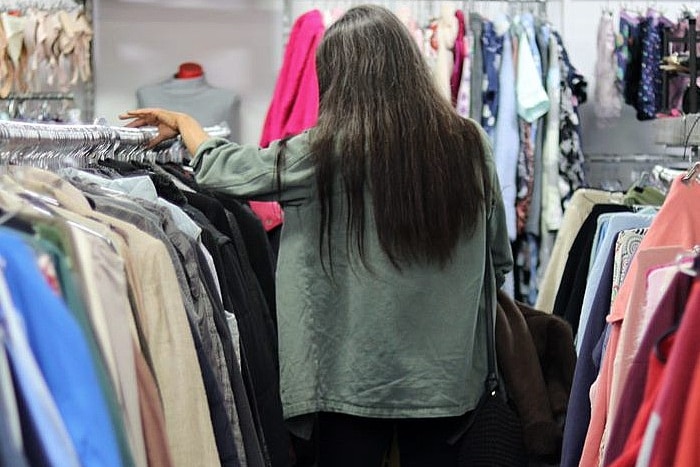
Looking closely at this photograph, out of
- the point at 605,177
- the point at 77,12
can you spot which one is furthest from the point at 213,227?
the point at 605,177

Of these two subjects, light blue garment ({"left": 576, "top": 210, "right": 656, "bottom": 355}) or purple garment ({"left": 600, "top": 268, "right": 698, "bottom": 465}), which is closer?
purple garment ({"left": 600, "top": 268, "right": 698, "bottom": 465})

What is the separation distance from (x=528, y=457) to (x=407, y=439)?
238 millimetres

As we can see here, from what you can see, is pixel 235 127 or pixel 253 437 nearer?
pixel 253 437

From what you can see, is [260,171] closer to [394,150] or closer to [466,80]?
[394,150]

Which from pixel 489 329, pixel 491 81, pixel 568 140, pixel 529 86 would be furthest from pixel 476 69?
pixel 489 329

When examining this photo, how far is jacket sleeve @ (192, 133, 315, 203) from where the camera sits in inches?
76.2

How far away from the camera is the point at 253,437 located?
164 cm

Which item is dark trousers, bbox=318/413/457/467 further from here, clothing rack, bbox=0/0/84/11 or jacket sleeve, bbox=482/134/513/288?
clothing rack, bbox=0/0/84/11

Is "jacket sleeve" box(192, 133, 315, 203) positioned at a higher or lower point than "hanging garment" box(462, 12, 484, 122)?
lower

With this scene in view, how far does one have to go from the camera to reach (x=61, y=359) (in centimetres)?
100

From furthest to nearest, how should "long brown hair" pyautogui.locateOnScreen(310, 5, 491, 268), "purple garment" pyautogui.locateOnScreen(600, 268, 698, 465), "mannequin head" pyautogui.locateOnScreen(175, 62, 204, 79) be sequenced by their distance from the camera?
"mannequin head" pyautogui.locateOnScreen(175, 62, 204, 79), "long brown hair" pyautogui.locateOnScreen(310, 5, 491, 268), "purple garment" pyautogui.locateOnScreen(600, 268, 698, 465)

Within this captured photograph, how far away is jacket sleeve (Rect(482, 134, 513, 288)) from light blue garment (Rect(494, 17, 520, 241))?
4.39 ft

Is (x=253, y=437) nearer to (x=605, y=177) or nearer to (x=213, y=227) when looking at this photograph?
(x=213, y=227)

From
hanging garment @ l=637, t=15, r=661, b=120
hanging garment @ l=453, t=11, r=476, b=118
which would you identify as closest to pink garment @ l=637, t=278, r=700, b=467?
hanging garment @ l=453, t=11, r=476, b=118
